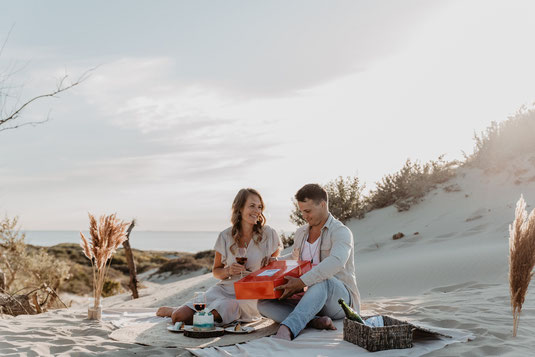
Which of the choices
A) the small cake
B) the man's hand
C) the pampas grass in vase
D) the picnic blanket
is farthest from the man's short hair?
the pampas grass in vase

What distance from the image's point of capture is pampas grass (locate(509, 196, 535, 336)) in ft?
13.5

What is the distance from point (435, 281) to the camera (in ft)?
26.3

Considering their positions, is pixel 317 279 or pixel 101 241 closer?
pixel 317 279

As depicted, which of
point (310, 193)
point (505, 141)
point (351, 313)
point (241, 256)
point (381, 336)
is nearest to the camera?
point (381, 336)

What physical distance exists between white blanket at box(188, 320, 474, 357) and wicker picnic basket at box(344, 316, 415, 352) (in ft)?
0.19

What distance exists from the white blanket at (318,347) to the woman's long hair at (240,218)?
4.20ft

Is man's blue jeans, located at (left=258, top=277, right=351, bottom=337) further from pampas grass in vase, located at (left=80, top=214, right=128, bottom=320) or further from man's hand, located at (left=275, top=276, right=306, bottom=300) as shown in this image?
pampas grass in vase, located at (left=80, top=214, right=128, bottom=320)

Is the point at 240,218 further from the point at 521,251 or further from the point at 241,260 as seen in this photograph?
the point at 521,251

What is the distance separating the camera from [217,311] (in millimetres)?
5219

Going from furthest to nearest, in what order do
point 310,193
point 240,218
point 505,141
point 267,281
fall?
point 505,141 < point 240,218 < point 310,193 < point 267,281

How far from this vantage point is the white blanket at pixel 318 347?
3969mm

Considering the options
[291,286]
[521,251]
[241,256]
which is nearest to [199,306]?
[241,256]

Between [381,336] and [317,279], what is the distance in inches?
32.0

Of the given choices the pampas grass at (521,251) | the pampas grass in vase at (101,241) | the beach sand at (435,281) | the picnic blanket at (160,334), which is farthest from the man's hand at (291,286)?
the pampas grass in vase at (101,241)
